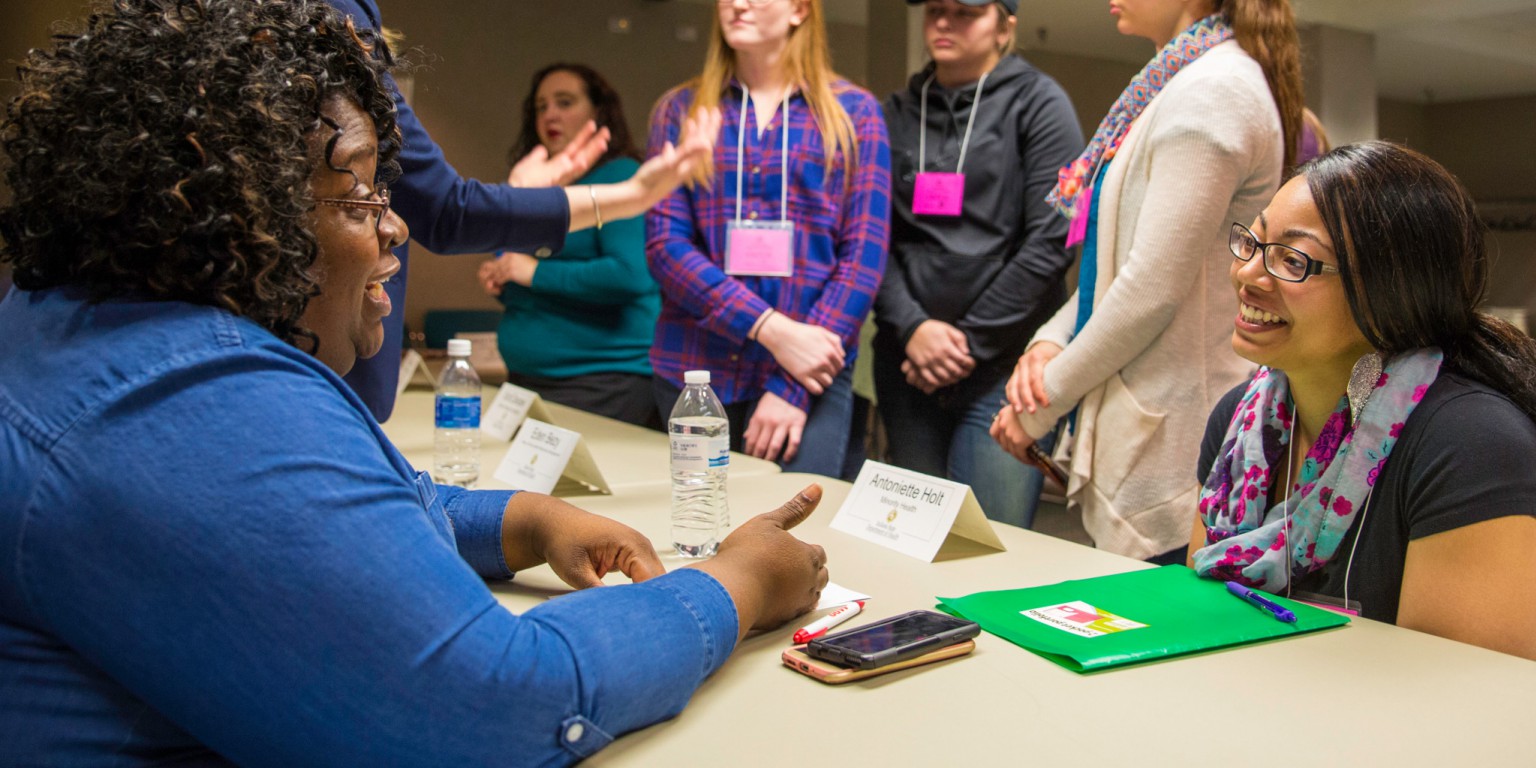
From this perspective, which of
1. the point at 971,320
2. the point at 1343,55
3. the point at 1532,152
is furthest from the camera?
the point at 1343,55

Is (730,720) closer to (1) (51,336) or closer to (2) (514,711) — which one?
(2) (514,711)

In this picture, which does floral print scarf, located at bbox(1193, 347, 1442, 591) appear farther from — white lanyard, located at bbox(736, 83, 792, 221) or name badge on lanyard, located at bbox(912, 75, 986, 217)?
white lanyard, located at bbox(736, 83, 792, 221)

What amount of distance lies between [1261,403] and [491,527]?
3.33ft

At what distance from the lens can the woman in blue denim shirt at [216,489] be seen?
69cm

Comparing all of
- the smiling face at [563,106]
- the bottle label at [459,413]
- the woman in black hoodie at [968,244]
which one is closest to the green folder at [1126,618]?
the woman in black hoodie at [968,244]

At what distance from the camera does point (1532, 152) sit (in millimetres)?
2715

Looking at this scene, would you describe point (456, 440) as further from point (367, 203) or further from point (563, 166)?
point (367, 203)

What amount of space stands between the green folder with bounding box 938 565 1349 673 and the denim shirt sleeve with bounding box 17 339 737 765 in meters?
0.60

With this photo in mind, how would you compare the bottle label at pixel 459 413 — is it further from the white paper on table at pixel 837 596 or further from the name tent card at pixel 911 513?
the white paper on table at pixel 837 596

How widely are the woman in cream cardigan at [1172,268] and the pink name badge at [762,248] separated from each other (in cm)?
74

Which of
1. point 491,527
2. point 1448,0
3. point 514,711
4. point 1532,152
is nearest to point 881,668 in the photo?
point 514,711

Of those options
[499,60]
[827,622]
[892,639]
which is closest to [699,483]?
[827,622]

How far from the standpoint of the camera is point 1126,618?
4.01 ft

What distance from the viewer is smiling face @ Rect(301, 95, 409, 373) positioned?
3.02ft
